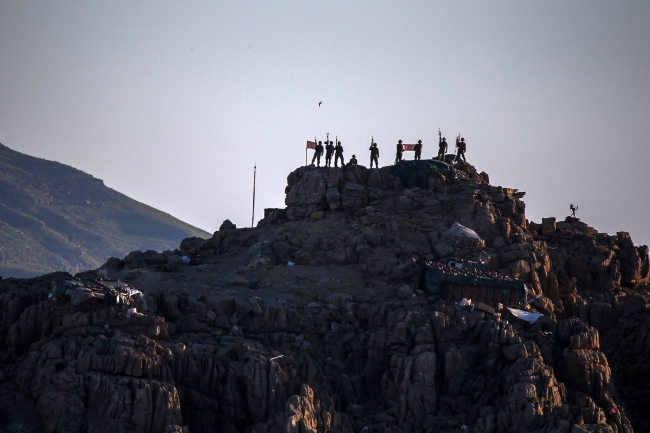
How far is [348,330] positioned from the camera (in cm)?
A: 6469

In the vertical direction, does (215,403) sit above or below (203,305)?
below

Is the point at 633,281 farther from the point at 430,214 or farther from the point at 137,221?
the point at 137,221

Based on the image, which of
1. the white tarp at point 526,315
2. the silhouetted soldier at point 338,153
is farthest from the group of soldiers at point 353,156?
the white tarp at point 526,315

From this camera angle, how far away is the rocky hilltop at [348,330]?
55.5 m

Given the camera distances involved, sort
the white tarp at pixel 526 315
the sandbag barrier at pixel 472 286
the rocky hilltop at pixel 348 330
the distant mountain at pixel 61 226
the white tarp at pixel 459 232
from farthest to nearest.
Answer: the distant mountain at pixel 61 226 < the white tarp at pixel 459 232 < the sandbag barrier at pixel 472 286 < the white tarp at pixel 526 315 < the rocky hilltop at pixel 348 330

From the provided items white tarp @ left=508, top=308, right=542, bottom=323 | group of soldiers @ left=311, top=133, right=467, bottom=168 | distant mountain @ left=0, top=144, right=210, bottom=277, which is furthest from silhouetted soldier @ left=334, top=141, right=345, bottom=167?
distant mountain @ left=0, top=144, right=210, bottom=277

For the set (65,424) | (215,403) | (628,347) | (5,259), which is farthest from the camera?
(5,259)

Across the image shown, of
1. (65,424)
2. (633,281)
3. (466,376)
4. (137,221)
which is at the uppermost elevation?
(137,221)

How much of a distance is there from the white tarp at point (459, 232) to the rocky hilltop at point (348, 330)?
0.26 metres

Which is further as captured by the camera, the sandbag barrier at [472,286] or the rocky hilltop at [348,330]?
the sandbag barrier at [472,286]

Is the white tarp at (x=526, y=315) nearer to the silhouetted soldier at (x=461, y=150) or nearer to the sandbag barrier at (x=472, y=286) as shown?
the sandbag barrier at (x=472, y=286)

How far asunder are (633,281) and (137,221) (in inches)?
5082

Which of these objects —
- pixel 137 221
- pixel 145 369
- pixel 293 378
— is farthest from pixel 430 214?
pixel 137 221

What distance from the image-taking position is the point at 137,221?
19575 centimetres
